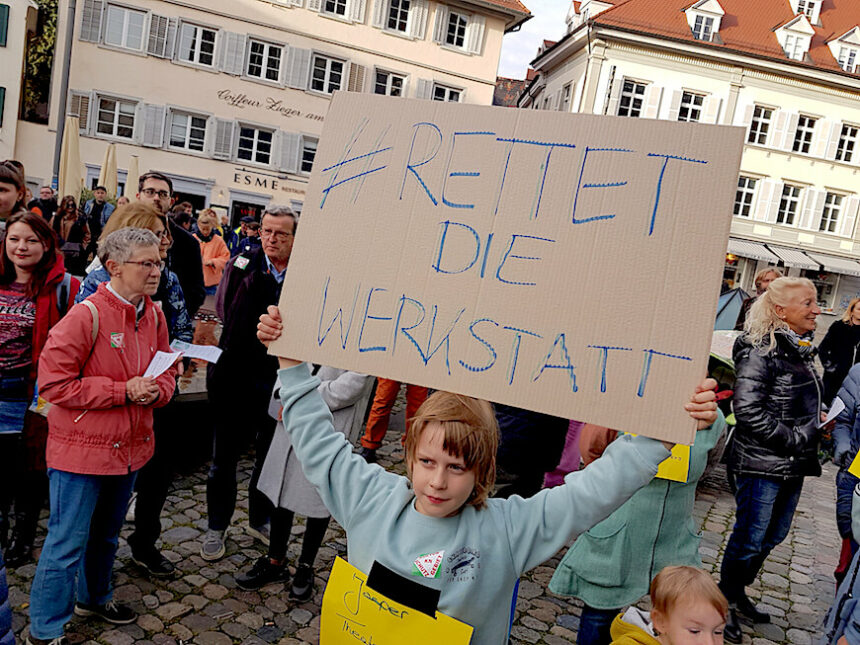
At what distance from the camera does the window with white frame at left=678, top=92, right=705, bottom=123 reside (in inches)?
1156

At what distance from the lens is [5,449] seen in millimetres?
3525

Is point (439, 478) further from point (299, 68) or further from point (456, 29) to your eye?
point (456, 29)

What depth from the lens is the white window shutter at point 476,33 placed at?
2603 centimetres

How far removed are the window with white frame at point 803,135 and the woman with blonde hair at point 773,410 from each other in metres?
30.1

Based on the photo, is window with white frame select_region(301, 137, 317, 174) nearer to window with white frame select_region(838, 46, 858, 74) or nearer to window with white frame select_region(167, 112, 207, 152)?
window with white frame select_region(167, 112, 207, 152)

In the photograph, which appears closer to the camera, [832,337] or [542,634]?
[542,634]

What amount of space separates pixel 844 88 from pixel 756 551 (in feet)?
105

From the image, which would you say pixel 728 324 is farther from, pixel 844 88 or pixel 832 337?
pixel 844 88

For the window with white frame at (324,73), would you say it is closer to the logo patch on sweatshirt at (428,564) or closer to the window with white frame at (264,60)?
the window with white frame at (264,60)

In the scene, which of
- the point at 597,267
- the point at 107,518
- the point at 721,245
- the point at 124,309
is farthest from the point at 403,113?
the point at 107,518

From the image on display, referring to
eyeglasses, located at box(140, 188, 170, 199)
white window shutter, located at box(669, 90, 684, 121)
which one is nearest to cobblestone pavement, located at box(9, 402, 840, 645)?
eyeglasses, located at box(140, 188, 170, 199)

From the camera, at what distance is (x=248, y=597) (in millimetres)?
3650

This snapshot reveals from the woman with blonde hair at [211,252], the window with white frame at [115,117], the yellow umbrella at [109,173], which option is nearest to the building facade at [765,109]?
the window with white frame at [115,117]

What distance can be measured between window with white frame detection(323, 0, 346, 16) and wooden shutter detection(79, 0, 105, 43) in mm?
7420
